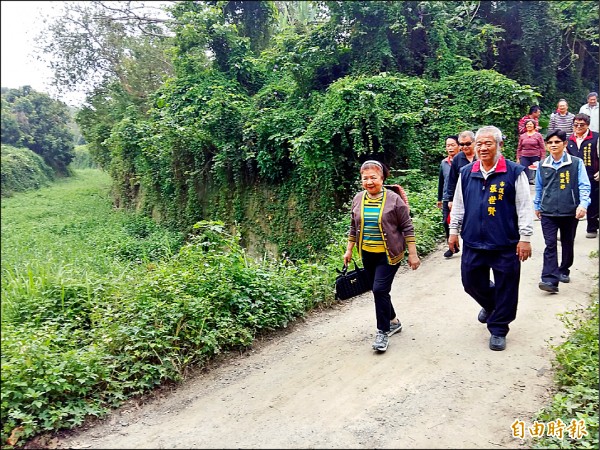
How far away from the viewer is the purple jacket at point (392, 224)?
3.94 m

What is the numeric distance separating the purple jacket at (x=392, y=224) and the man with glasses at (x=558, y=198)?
6.75 ft

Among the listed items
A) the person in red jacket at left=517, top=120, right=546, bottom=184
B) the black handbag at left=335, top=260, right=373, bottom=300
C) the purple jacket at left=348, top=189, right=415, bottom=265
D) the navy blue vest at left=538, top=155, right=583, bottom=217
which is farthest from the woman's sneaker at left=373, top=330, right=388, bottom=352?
the person in red jacket at left=517, top=120, right=546, bottom=184

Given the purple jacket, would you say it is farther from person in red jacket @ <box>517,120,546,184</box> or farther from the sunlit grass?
person in red jacket @ <box>517,120,546,184</box>

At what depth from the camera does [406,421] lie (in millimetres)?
3049

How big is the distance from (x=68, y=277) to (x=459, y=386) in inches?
143

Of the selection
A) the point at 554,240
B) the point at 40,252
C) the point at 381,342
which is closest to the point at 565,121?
the point at 554,240

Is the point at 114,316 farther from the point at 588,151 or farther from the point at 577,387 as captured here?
the point at 588,151

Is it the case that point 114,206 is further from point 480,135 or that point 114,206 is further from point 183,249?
point 480,135

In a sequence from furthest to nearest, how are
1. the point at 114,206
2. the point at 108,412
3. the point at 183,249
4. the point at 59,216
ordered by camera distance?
the point at 114,206 < the point at 59,216 < the point at 183,249 < the point at 108,412

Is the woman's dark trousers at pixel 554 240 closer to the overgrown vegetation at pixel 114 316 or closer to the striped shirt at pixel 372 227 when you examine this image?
the striped shirt at pixel 372 227

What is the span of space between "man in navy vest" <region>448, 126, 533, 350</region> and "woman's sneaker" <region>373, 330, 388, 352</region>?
90cm

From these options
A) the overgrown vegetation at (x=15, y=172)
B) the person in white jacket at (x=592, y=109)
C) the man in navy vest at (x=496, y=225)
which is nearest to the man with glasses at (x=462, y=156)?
the man in navy vest at (x=496, y=225)

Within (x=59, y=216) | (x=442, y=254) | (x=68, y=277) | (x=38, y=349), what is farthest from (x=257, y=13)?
(x=38, y=349)

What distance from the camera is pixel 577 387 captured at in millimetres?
3207
